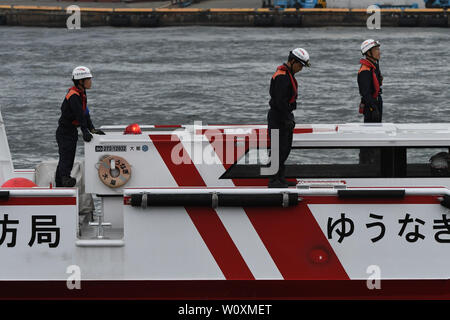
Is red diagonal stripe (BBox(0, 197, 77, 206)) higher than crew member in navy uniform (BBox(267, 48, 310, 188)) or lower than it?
lower

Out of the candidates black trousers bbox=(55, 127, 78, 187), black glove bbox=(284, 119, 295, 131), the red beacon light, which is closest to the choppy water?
black trousers bbox=(55, 127, 78, 187)

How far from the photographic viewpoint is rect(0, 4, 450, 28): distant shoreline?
Answer: 4616 cm

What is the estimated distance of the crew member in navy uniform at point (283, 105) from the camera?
23.7ft

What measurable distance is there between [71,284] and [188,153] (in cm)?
151

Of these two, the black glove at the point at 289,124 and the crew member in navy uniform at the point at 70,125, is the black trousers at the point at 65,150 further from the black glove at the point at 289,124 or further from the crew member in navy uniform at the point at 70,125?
the black glove at the point at 289,124

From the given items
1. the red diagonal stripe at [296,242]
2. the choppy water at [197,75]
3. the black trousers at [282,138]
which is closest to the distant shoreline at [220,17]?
the choppy water at [197,75]

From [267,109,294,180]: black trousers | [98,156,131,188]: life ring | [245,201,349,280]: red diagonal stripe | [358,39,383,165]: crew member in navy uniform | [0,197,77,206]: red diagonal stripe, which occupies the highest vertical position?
[358,39,383,165]: crew member in navy uniform

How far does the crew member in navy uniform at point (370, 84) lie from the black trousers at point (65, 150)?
303cm

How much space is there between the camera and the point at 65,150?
7.66m

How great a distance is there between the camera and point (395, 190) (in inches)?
268

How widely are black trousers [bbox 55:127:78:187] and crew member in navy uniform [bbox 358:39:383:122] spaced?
303 cm

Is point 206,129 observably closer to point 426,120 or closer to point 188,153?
point 188,153

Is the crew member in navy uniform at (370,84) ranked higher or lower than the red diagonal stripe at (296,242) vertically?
higher

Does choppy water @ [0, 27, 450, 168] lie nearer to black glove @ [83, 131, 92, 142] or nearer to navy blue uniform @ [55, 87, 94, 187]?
navy blue uniform @ [55, 87, 94, 187]
